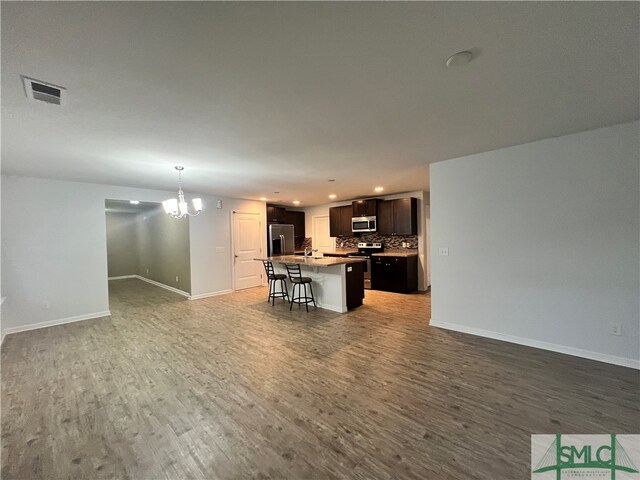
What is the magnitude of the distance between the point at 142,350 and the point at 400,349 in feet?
10.8

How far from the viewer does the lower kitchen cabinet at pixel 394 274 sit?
614cm

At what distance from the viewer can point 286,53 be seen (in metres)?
1.48

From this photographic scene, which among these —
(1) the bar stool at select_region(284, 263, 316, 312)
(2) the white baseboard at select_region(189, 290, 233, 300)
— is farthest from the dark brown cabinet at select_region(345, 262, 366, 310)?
(2) the white baseboard at select_region(189, 290, 233, 300)

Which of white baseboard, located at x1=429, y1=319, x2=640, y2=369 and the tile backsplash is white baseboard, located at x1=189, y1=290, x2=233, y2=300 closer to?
the tile backsplash

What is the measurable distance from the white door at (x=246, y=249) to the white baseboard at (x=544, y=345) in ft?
16.2

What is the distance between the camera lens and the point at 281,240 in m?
7.86

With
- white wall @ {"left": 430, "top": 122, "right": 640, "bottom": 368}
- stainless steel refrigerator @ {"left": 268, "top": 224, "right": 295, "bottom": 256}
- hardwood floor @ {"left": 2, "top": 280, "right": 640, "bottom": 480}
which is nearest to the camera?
hardwood floor @ {"left": 2, "top": 280, "right": 640, "bottom": 480}

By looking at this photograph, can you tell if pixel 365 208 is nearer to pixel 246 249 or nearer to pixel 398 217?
pixel 398 217

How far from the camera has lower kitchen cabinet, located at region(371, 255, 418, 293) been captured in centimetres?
614

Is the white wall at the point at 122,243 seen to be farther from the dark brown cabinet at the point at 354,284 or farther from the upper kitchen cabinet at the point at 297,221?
the dark brown cabinet at the point at 354,284

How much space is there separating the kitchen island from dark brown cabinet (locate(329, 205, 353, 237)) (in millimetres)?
2433

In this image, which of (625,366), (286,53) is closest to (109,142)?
(286,53)

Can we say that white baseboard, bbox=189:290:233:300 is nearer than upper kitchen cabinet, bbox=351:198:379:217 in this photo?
Yes
